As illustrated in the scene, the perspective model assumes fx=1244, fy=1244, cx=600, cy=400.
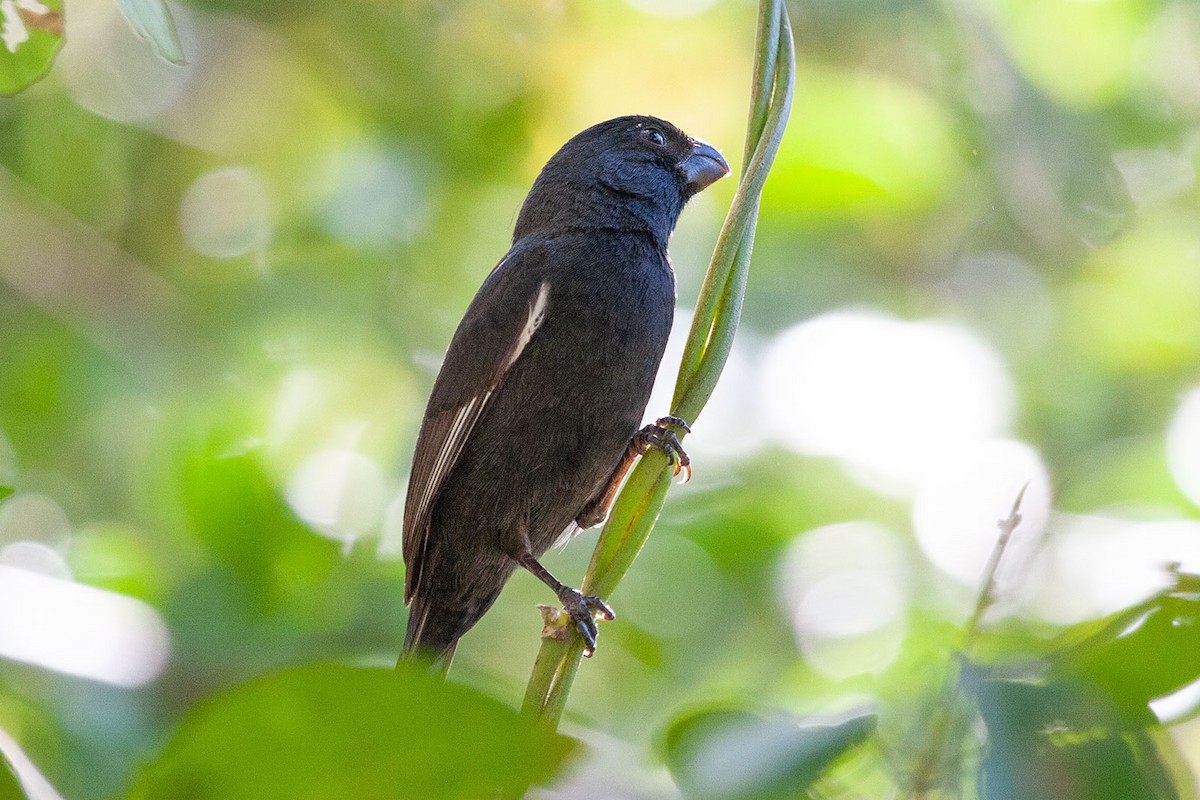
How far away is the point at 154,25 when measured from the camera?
1.55 metres

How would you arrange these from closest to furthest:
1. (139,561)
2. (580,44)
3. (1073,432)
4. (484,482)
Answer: (484,482)
(139,561)
(1073,432)
(580,44)

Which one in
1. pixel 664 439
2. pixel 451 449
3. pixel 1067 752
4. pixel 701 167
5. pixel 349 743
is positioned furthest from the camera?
pixel 701 167

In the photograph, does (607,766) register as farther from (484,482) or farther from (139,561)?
(139,561)

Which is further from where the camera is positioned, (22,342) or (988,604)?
(22,342)

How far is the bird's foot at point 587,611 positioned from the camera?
2154 millimetres

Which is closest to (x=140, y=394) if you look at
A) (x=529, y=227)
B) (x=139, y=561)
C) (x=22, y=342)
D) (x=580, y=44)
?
(x=22, y=342)

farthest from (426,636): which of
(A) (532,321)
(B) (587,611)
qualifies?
(B) (587,611)

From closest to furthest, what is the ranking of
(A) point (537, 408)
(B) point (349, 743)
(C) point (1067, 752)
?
(B) point (349, 743) → (C) point (1067, 752) → (A) point (537, 408)

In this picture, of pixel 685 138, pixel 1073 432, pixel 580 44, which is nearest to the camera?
pixel 685 138

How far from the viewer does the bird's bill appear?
3.81 metres

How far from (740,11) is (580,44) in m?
0.69

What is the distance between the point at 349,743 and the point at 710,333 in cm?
99

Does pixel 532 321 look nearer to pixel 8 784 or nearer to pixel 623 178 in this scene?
pixel 623 178

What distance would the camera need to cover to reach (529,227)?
3742 mm
